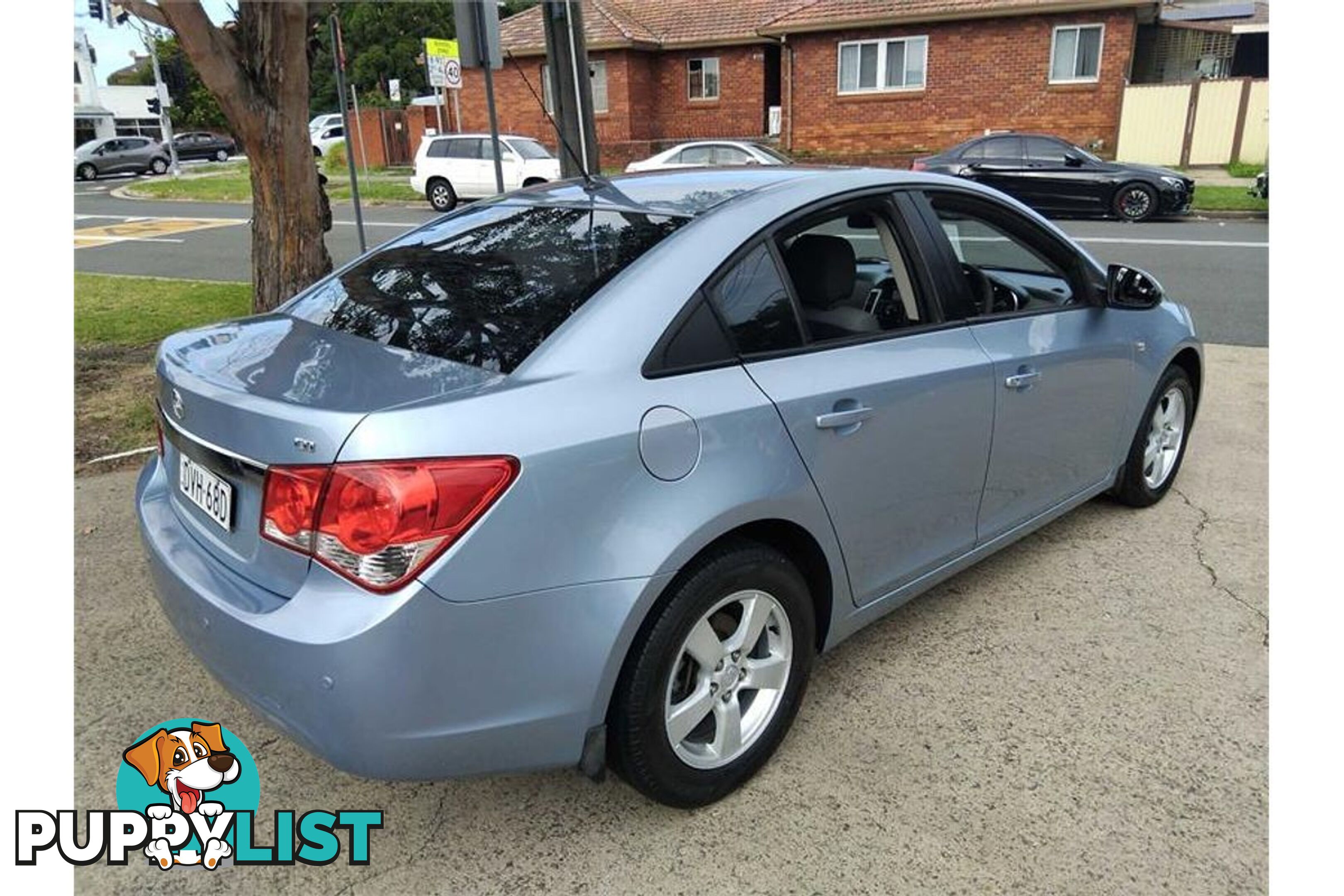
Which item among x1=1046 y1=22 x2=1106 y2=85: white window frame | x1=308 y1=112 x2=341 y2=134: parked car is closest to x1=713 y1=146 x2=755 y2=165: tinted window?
x1=1046 y1=22 x2=1106 y2=85: white window frame

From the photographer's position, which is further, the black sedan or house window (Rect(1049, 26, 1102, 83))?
house window (Rect(1049, 26, 1102, 83))

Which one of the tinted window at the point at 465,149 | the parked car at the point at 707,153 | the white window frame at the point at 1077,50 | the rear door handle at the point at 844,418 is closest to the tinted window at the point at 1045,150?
the parked car at the point at 707,153

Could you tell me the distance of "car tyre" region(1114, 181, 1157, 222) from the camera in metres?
14.8

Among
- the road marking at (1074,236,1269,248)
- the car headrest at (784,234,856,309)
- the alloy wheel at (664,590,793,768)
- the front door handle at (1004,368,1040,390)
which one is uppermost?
the car headrest at (784,234,856,309)

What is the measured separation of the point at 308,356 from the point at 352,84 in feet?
158

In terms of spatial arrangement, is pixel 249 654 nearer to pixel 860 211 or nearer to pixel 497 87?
pixel 860 211

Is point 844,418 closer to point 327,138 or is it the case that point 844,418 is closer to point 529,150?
point 529,150

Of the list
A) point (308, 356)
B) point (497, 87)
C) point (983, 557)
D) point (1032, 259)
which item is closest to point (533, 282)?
point (308, 356)

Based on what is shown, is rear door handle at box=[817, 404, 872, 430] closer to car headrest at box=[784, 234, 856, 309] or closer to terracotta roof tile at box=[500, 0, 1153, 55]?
car headrest at box=[784, 234, 856, 309]

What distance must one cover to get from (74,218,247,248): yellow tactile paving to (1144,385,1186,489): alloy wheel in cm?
1560

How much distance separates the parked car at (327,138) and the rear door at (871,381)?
36506mm

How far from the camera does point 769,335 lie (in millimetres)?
2539

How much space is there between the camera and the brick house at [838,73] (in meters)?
21.3

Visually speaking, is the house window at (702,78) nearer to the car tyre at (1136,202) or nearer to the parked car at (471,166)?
the parked car at (471,166)
